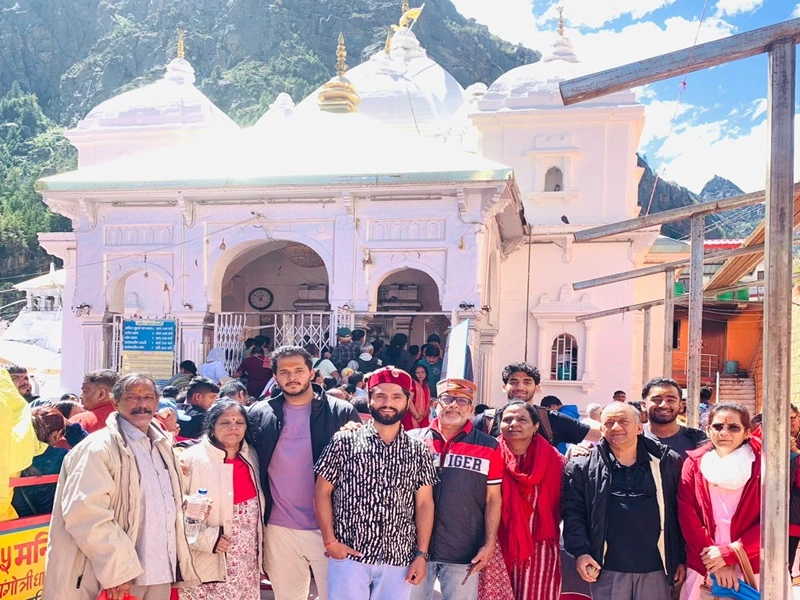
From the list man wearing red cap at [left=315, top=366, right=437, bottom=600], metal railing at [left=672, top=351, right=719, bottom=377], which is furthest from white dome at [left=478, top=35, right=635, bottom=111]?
man wearing red cap at [left=315, top=366, right=437, bottom=600]

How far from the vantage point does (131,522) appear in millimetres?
3945

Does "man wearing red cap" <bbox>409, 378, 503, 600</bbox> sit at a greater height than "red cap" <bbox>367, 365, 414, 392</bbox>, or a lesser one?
lesser

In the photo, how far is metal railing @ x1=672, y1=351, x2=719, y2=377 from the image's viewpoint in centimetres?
2650

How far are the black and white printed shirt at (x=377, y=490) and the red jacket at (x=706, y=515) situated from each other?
1344 millimetres

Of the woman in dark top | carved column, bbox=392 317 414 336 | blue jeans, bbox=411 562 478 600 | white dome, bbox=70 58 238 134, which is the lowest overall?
blue jeans, bbox=411 562 478 600

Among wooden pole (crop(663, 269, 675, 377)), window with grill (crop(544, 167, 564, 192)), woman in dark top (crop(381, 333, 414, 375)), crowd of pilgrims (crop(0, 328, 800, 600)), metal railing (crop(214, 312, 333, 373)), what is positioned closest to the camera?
crowd of pilgrims (crop(0, 328, 800, 600))

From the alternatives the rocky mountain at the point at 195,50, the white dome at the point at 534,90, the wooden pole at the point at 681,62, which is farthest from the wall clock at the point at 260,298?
the rocky mountain at the point at 195,50

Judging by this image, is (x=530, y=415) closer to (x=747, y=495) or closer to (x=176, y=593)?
(x=747, y=495)

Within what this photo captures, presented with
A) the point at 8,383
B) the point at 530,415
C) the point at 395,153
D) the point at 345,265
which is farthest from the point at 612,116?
the point at 8,383

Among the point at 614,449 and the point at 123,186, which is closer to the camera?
the point at 614,449

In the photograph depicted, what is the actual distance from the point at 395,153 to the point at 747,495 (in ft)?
33.6

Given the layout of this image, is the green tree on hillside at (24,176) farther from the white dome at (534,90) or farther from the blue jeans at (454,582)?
the blue jeans at (454,582)

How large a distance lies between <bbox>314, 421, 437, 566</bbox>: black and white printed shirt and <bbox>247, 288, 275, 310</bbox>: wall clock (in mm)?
14292

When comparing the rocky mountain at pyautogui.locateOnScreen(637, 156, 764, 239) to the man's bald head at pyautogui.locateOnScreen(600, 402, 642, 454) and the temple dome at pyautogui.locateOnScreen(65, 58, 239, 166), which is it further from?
the man's bald head at pyautogui.locateOnScreen(600, 402, 642, 454)
